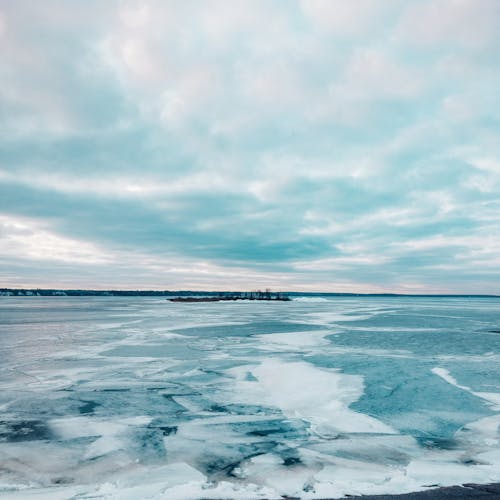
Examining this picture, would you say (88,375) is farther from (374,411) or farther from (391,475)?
(391,475)

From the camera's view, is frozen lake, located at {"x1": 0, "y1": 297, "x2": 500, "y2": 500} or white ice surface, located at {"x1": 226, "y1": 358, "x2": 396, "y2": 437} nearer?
frozen lake, located at {"x1": 0, "y1": 297, "x2": 500, "y2": 500}

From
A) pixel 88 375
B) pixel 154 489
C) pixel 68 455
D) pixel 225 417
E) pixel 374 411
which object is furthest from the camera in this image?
pixel 88 375

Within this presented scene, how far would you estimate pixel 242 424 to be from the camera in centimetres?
628

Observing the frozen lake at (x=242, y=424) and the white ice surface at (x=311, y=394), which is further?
the white ice surface at (x=311, y=394)

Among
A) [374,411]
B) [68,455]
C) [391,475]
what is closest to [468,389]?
[374,411]

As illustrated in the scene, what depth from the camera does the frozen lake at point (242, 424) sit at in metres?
4.38

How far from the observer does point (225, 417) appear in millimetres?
6625

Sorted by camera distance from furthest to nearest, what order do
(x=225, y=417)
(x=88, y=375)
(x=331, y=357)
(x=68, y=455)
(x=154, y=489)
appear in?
(x=331, y=357) → (x=88, y=375) → (x=225, y=417) → (x=68, y=455) → (x=154, y=489)

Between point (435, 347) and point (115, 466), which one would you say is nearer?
point (115, 466)

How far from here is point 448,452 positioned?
5234 millimetres

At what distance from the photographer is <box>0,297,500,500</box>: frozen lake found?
438cm

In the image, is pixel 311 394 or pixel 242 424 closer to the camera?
pixel 242 424

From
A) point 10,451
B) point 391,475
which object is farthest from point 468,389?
point 10,451

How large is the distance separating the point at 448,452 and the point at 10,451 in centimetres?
549
